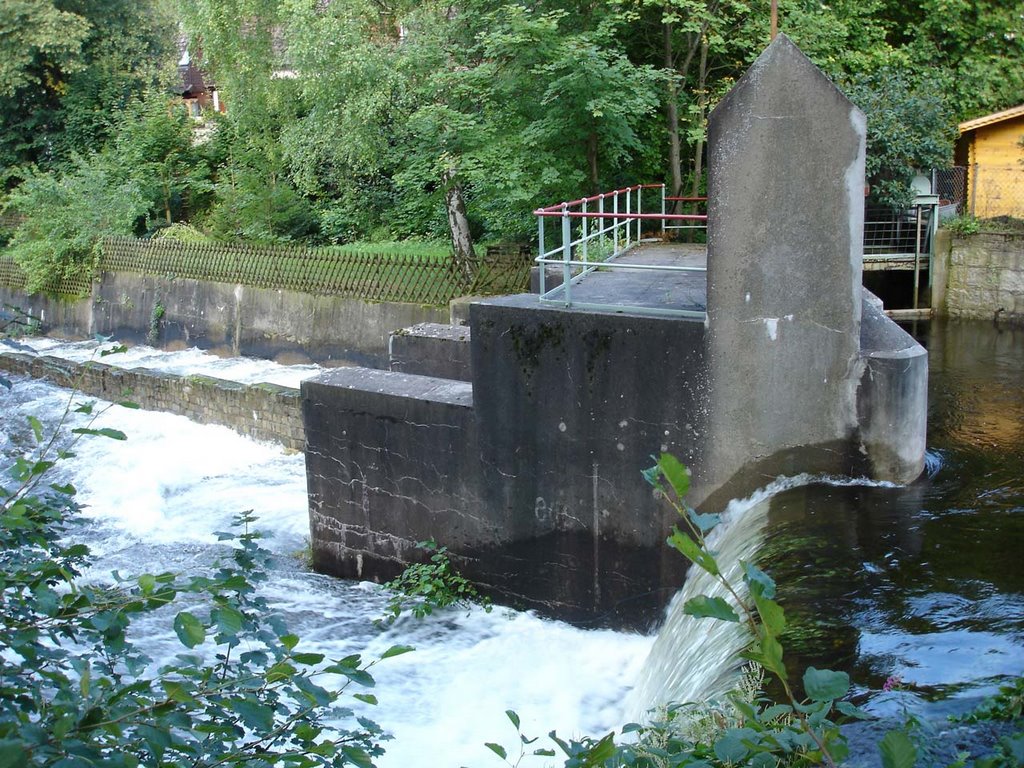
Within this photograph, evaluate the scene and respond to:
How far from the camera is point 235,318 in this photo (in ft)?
66.2

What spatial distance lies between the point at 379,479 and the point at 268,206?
15.5 metres

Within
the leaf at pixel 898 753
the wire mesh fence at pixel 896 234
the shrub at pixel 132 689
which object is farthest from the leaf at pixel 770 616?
the wire mesh fence at pixel 896 234

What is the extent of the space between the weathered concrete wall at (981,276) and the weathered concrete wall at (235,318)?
851 centimetres

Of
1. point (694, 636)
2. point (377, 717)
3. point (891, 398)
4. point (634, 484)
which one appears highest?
point (891, 398)

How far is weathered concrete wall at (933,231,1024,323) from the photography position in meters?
17.1

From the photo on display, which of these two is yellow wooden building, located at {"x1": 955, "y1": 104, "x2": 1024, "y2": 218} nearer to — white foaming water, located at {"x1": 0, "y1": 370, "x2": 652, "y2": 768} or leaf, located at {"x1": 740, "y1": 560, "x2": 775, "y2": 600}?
white foaming water, located at {"x1": 0, "y1": 370, "x2": 652, "y2": 768}

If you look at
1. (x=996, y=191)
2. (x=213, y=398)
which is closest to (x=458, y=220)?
(x=213, y=398)

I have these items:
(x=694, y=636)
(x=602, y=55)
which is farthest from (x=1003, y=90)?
(x=694, y=636)

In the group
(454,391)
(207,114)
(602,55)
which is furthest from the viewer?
(207,114)

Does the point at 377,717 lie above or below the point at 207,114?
below

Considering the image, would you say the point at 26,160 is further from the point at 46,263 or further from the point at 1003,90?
the point at 1003,90

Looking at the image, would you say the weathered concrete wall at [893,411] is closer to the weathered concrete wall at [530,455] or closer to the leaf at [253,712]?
the weathered concrete wall at [530,455]

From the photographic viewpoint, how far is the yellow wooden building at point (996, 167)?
2023 cm

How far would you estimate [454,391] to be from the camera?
9586 millimetres
